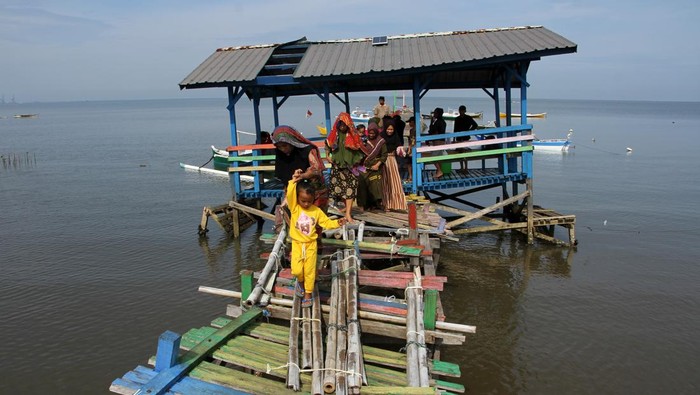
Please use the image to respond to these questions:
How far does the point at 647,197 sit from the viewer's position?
64.1 feet

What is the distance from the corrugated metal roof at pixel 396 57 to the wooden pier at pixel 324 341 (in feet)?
17.3

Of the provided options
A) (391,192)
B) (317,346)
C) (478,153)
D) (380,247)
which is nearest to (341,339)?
(317,346)

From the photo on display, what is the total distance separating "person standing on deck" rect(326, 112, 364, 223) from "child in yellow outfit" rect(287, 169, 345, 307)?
263cm

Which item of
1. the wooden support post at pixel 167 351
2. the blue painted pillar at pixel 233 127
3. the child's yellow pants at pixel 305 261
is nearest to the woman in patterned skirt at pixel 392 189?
the child's yellow pants at pixel 305 261

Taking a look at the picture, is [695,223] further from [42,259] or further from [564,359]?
[42,259]

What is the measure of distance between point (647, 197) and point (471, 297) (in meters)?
13.7

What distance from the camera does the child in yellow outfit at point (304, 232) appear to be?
5891 millimetres

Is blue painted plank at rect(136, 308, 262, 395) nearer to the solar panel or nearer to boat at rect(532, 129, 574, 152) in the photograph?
the solar panel

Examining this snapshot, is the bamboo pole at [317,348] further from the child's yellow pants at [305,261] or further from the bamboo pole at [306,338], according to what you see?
the child's yellow pants at [305,261]

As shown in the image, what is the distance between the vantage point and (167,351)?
482cm

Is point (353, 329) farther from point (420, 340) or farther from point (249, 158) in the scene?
point (249, 158)

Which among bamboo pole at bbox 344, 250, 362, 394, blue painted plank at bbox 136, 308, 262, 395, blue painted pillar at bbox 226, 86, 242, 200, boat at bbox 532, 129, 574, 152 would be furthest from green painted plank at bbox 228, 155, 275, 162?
boat at bbox 532, 129, 574, 152

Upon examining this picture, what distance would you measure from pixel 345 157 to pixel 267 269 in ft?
9.29

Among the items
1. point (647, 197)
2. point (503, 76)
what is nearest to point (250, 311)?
point (503, 76)
